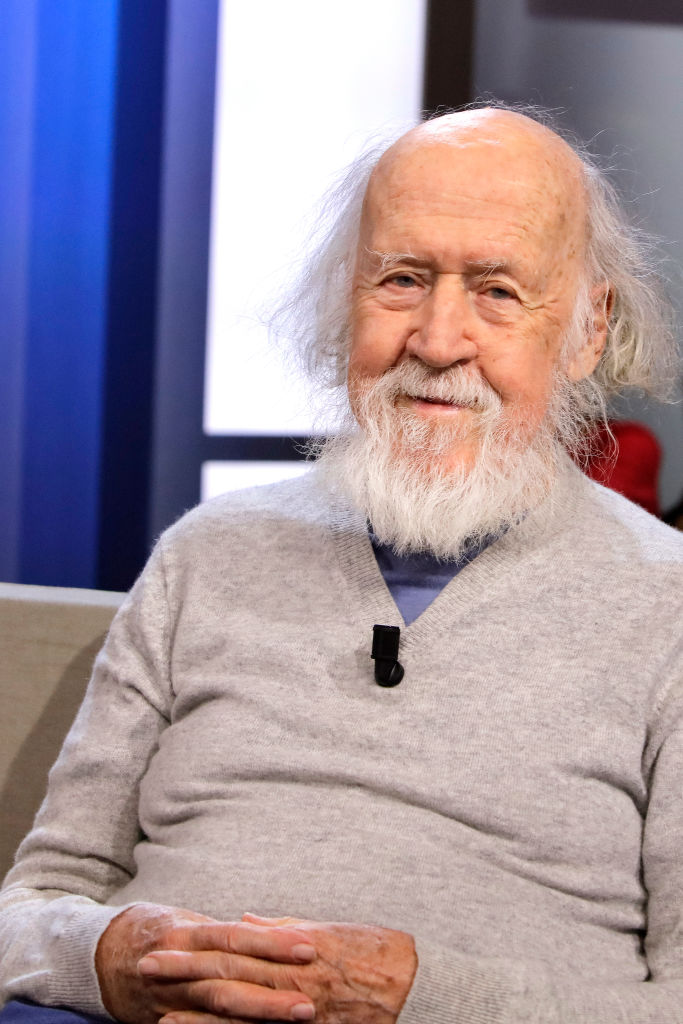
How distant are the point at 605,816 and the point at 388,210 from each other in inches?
30.6

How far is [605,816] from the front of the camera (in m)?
1.28

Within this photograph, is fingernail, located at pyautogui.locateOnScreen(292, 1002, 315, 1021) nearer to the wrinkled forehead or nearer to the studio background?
the wrinkled forehead

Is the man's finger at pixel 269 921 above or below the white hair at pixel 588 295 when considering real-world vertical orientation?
below

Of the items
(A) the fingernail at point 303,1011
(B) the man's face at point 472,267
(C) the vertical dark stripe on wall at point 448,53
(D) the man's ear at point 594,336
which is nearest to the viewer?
(A) the fingernail at point 303,1011

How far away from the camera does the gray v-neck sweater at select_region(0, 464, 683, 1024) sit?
48.1 inches

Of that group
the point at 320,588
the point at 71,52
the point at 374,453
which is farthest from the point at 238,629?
the point at 71,52

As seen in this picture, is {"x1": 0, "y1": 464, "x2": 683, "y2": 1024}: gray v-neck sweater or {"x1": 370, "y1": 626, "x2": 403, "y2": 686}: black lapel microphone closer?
{"x1": 0, "y1": 464, "x2": 683, "y2": 1024}: gray v-neck sweater

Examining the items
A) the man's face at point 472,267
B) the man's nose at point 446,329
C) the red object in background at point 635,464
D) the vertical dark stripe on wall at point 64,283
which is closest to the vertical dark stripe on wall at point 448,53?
the vertical dark stripe on wall at point 64,283

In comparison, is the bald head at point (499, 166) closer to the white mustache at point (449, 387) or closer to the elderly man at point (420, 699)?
the elderly man at point (420, 699)

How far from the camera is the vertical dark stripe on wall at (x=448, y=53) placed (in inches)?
135

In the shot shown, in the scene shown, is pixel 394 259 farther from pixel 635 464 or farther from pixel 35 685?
pixel 635 464

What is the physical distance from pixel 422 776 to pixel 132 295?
246 cm

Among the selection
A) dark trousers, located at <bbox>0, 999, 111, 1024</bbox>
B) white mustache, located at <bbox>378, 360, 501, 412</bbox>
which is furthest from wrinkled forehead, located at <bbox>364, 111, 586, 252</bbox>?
dark trousers, located at <bbox>0, 999, 111, 1024</bbox>

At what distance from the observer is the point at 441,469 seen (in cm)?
147
